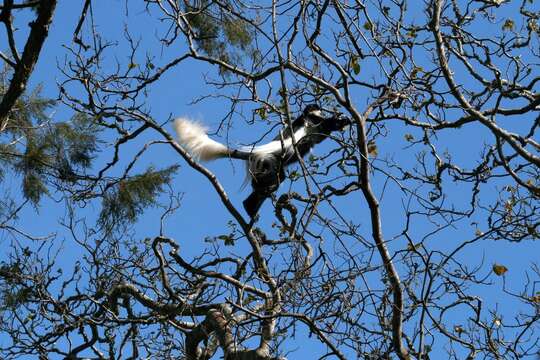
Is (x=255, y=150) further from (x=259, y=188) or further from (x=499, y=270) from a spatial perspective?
(x=499, y=270)

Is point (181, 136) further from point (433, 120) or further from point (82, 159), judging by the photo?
point (433, 120)

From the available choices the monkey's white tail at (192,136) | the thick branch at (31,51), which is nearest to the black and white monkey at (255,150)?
the monkey's white tail at (192,136)

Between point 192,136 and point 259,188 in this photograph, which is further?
point 192,136

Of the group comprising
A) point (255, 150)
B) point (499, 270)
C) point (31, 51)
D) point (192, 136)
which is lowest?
point (499, 270)

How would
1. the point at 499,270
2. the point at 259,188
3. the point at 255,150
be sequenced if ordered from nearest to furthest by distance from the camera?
the point at 499,270
the point at 259,188
the point at 255,150

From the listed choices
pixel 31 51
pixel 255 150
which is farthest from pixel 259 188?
pixel 31 51

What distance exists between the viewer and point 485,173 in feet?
15.2

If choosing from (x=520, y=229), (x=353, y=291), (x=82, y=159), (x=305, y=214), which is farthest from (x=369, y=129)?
(x=82, y=159)

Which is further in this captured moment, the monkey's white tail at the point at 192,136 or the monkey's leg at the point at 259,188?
the monkey's white tail at the point at 192,136

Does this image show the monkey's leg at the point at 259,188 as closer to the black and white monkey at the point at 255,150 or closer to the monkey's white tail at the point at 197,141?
the black and white monkey at the point at 255,150

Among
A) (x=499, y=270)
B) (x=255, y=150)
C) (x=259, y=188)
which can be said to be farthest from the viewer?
(x=255, y=150)

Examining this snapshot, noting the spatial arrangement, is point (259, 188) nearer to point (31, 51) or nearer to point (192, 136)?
point (192, 136)

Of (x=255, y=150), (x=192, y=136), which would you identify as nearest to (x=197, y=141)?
(x=192, y=136)

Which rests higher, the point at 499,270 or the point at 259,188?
the point at 259,188
